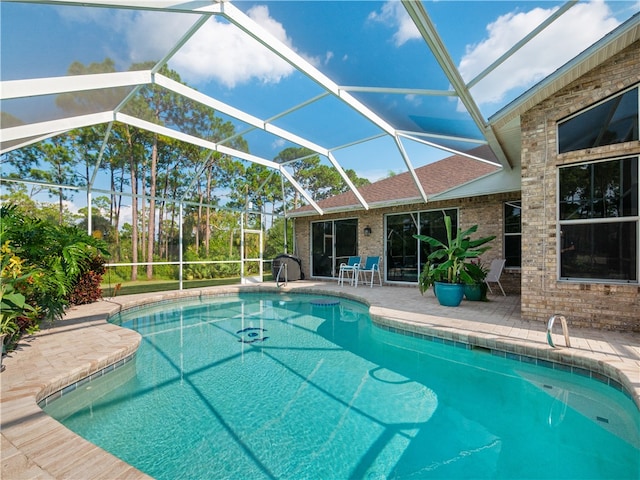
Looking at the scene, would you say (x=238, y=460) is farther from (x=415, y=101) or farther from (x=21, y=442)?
(x=415, y=101)

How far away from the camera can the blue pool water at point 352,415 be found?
262cm

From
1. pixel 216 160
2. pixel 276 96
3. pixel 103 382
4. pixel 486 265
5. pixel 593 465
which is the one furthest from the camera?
pixel 216 160

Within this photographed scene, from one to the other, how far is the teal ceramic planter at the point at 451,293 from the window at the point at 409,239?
341cm

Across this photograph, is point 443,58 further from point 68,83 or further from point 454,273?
point 68,83

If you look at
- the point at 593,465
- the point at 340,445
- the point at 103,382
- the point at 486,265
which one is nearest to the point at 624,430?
the point at 593,465

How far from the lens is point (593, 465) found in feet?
8.52

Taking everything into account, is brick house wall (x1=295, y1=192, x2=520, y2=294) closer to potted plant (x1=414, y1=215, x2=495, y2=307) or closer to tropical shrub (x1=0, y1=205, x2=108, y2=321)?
potted plant (x1=414, y1=215, x2=495, y2=307)

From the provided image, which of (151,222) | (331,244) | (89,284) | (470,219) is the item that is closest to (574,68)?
(470,219)

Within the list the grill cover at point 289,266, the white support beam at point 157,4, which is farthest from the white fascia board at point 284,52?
the grill cover at point 289,266

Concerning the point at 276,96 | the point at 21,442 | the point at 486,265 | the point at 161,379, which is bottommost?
the point at 161,379

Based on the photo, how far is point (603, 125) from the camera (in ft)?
17.3

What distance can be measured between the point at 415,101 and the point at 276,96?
288cm

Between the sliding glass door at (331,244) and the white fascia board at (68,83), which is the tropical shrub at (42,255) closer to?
the white fascia board at (68,83)

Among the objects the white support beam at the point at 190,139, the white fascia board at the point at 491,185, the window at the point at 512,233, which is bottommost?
the window at the point at 512,233
